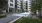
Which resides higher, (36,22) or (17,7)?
(17,7)

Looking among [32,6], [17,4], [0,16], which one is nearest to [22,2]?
[17,4]

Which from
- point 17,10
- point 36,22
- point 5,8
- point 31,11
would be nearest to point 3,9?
point 5,8

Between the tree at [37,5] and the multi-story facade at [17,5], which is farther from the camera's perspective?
the multi-story facade at [17,5]

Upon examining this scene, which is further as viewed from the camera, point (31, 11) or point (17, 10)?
point (17, 10)

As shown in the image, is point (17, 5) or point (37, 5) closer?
point (37, 5)

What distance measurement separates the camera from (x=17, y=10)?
1074mm

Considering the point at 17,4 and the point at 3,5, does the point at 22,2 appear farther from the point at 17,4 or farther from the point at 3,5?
the point at 3,5

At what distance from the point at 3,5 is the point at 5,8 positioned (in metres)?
0.04

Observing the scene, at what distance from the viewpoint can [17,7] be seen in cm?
106

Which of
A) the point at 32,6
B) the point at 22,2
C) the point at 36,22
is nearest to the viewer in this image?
the point at 36,22

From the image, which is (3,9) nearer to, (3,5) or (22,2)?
(3,5)

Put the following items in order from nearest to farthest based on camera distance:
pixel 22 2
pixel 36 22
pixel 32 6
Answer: pixel 36 22
pixel 32 6
pixel 22 2

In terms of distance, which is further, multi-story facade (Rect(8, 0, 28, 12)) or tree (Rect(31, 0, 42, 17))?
multi-story facade (Rect(8, 0, 28, 12))

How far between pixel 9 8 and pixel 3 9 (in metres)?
0.08
